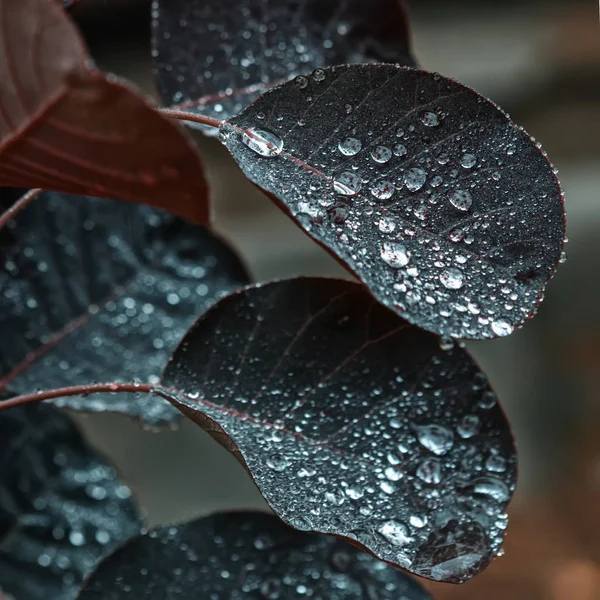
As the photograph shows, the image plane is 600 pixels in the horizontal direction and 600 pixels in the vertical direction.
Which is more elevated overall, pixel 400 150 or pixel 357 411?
pixel 400 150

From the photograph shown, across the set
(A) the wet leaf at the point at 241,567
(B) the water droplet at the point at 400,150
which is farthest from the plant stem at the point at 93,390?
(B) the water droplet at the point at 400,150

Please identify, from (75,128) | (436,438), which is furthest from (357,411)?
(75,128)

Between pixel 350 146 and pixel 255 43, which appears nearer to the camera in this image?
pixel 350 146

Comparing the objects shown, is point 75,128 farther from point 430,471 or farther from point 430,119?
point 430,471

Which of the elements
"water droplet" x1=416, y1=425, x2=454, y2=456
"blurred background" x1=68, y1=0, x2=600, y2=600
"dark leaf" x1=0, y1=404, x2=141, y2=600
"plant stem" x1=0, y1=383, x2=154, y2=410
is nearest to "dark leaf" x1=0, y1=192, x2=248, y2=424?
"dark leaf" x1=0, y1=404, x2=141, y2=600

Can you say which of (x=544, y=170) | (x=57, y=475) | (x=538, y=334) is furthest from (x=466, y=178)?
(x=538, y=334)

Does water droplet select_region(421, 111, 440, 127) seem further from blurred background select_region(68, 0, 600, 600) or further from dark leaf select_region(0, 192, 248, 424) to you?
blurred background select_region(68, 0, 600, 600)

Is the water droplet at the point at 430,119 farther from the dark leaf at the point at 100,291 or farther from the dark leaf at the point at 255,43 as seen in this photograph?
the dark leaf at the point at 100,291

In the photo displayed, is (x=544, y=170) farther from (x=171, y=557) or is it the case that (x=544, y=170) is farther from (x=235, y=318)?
(x=171, y=557)
